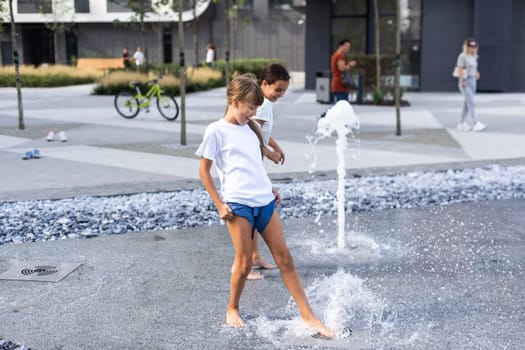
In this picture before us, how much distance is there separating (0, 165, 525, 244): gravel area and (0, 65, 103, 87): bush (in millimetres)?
25042

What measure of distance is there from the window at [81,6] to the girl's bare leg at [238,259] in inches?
2080

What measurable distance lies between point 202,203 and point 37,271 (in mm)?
2580

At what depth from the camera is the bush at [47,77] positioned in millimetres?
32344

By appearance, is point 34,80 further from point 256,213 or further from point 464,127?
point 256,213

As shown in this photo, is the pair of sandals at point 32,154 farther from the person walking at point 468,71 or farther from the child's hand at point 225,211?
the person walking at point 468,71

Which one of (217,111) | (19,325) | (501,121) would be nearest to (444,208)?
(19,325)

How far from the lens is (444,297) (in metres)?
4.82

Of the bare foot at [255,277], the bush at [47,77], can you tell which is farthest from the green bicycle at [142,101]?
the bush at [47,77]

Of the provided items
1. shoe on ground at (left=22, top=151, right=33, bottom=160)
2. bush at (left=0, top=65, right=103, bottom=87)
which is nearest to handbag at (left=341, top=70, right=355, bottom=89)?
shoe on ground at (left=22, top=151, right=33, bottom=160)

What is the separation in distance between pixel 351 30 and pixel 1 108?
45.1ft

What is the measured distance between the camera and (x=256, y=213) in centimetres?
405

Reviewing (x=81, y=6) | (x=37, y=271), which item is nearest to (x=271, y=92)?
(x=37, y=271)

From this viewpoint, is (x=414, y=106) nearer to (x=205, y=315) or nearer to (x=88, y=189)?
(x=88, y=189)

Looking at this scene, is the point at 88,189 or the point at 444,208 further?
the point at 88,189
